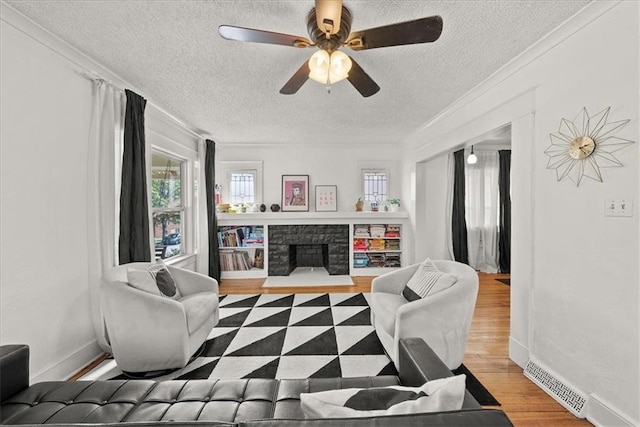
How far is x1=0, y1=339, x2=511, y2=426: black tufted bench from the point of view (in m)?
1.17

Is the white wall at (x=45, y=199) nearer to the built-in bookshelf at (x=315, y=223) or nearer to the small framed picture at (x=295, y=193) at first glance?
the built-in bookshelf at (x=315, y=223)

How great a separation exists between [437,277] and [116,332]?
2.46 metres

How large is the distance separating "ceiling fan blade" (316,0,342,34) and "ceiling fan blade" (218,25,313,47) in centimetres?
21

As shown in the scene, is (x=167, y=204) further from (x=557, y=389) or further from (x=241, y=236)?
(x=557, y=389)

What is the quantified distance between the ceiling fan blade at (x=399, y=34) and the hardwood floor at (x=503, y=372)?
88.1 inches

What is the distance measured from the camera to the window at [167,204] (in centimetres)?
359

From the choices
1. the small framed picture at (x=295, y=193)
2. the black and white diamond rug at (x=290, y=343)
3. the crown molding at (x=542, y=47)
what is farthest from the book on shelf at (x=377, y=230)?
the crown molding at (x=542, y=47)

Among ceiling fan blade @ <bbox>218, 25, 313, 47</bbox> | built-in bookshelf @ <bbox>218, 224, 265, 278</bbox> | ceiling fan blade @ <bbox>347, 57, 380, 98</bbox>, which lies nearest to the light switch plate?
ceiling fan blade @ <bbox>347, 57, 380, 98</bbox>

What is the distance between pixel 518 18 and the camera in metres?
1.74

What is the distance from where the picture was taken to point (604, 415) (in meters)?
1.59

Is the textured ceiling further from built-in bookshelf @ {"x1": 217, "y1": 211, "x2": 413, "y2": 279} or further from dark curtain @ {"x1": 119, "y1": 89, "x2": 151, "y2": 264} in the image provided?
built-in bookshelf @ {"x1": 217, "y1": 211, "x2": 413, "y2": 279}

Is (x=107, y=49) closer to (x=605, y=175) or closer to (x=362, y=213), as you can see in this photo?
(x=605, y=175)

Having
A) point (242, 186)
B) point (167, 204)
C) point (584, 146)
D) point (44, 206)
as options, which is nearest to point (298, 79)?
point (584, 146)

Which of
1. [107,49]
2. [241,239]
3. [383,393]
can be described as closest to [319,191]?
[241,239]
